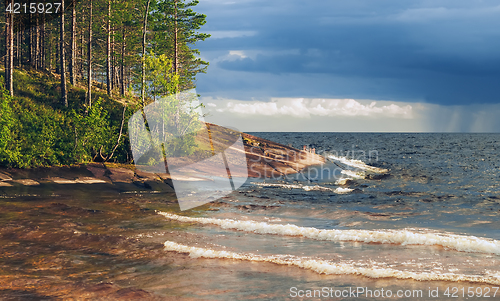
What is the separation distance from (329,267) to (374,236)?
13.5 ft

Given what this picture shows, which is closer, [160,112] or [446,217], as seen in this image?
[446,217]

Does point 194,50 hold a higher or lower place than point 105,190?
higher

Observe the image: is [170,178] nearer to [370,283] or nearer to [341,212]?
[341,212]

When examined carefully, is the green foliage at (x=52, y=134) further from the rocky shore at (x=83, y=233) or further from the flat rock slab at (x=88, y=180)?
the flat rock slab at (x=88, y=180)

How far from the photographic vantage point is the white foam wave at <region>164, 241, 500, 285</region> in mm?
8953

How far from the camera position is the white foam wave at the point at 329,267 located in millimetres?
8953

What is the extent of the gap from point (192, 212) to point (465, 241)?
11.3m

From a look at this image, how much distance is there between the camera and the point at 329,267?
9.62 metres

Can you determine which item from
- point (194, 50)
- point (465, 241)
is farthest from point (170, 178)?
point (194, 50)

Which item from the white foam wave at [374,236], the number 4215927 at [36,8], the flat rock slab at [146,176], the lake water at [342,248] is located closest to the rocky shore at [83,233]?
Result: the flat rock slab at [146,176]

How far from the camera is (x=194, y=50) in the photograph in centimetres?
4659

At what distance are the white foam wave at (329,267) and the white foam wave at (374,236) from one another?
115 inches

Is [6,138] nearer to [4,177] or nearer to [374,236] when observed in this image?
[4,177]

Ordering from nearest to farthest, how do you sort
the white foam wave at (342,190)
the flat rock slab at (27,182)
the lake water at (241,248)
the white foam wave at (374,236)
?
the lake water at (241,248), the white foam wave at (374,236), the flat rock slab at (27,182), the white foam wave at (342,190)
